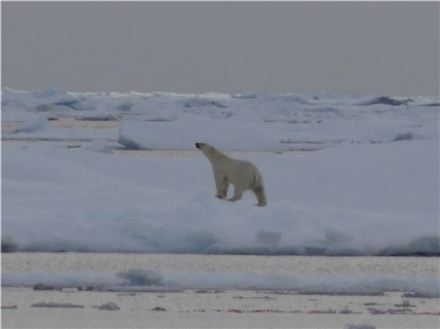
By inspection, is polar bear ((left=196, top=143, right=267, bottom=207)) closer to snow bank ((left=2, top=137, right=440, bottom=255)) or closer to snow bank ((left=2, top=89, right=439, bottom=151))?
snow bank ((left=2, top=137, right=440, bottom=255))

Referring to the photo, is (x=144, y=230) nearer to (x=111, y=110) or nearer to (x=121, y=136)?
(x=121, y=136)

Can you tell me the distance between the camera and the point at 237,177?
8.89 m

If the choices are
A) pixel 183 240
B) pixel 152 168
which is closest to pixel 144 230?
pixel 183 240

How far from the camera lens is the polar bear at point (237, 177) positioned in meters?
A: 8.73

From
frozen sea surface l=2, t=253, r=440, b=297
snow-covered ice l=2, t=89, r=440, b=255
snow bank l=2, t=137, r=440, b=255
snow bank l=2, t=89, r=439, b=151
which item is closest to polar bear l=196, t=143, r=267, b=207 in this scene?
snow-covered ice l=2, t=89, r=440, b=255

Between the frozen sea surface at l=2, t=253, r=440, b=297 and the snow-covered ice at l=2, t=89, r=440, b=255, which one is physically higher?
the snow-covered ice at l=2, t=89, r=440, b=255

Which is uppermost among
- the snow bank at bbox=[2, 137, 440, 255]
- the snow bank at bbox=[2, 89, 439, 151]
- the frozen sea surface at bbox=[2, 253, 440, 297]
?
the snow bank at bbox=[2, 89, 439, 151]

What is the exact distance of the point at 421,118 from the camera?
31188 mm

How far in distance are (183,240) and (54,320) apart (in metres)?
2.48

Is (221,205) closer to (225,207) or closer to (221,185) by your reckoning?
(225,207)

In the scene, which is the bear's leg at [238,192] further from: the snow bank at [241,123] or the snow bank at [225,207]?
the snow bank at [241,123]

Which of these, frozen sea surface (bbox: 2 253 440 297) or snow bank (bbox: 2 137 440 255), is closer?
frozen sea surface (bbox: 2 253 440 297)

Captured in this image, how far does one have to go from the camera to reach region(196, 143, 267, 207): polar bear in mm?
8727

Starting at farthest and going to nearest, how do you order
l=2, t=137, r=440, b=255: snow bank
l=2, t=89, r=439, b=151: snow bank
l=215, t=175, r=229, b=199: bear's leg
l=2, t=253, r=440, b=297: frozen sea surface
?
l=2, t=89, r=439, b=151: snow bank < l=215, t=175, r=229, b=199: bear's leg < l=2, t=137, r=440, b=255: snow bank < l=2, t=253, r=440, b=297: frozen sea surface
